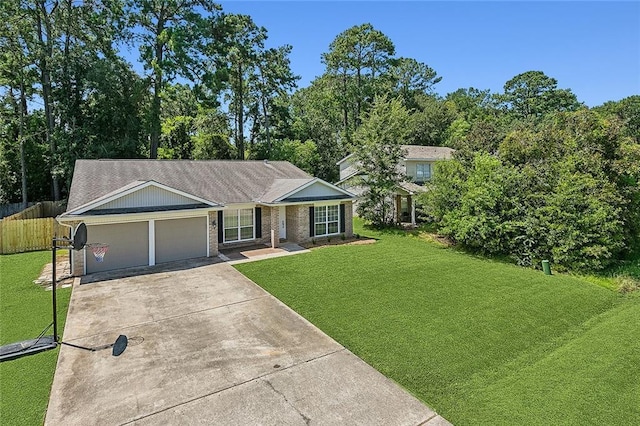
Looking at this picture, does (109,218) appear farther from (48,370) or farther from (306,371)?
(306,371)

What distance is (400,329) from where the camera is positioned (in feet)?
30.1

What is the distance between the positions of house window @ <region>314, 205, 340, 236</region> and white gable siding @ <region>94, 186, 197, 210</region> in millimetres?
7148

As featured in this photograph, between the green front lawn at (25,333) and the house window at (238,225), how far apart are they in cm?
760

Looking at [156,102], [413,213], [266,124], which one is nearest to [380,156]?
[413,213]

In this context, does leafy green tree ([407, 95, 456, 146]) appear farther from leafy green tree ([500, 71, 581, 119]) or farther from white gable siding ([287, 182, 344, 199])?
white gable siding ([287, 182, 344, 199])

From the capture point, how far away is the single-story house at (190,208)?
13864mm

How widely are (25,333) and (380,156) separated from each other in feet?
64.5

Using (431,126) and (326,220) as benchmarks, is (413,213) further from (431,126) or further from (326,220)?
(431,126)

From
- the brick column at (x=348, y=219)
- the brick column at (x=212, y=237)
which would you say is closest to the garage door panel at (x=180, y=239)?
the brick column at (x=212, y=237)

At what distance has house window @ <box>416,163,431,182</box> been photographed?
1157 inches

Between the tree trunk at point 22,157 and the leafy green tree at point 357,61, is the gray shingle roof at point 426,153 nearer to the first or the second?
the leafy green tree at point 357,61

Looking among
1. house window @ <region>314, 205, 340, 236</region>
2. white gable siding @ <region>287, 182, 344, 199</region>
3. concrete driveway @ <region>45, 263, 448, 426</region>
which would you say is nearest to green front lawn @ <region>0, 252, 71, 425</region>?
concrete driveway @ <region>45, 263, 448, 426</region>

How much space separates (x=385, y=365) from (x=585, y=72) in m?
24.6

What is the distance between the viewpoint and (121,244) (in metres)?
14.1
